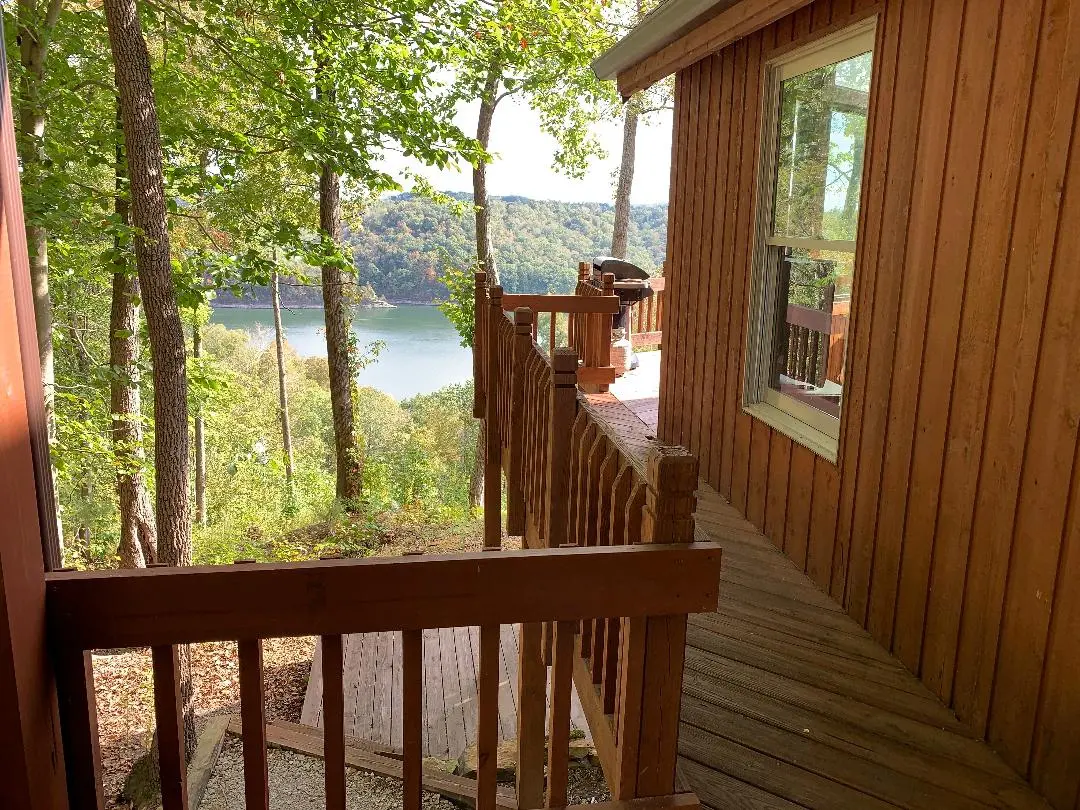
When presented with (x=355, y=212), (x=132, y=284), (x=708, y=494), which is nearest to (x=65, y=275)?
(x=132, y=284)

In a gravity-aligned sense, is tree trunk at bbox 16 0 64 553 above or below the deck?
above

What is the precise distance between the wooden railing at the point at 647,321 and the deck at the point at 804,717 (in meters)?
6.30

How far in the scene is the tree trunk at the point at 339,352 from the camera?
1273 cm

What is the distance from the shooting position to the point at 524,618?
1.56 meters

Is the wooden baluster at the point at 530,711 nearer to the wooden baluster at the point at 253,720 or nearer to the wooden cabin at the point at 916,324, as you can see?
the wooden baluster at the point at 253,720

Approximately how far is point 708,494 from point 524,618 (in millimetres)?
3327

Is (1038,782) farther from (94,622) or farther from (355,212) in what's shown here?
(355,212)

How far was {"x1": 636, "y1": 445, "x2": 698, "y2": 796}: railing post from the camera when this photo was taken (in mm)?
1571

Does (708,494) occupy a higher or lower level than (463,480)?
higher

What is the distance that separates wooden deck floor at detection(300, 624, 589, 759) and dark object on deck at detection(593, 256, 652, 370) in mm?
3641

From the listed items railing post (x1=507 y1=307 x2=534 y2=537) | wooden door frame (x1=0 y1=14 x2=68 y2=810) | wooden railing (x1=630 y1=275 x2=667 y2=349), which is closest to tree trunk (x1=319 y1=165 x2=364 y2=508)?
wooden railing (x1=630 y1=275 x2=667 y2=349)

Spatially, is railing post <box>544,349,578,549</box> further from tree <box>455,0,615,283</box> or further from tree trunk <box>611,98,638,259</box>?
tree trunk <box>611,98,638,259</box>

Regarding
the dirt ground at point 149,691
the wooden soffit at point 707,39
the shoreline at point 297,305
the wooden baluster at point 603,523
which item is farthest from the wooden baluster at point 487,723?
the shoreline at point 297,305

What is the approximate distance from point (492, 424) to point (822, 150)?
122 inches
